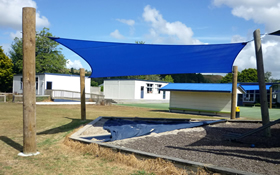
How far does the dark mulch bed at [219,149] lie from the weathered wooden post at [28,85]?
1847 millimetres

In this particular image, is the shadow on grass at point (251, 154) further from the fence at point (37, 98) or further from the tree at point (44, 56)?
the tree at point (44, 56)

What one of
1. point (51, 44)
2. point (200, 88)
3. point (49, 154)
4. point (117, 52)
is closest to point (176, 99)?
point (200, 88)

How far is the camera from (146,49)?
23.1ft

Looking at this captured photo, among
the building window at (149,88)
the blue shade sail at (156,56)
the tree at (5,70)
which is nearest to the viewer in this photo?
the blue shade sail at (156,56)

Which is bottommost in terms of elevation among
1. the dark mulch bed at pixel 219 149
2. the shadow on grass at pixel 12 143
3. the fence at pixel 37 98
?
the shadow on grass at pixel 12 143

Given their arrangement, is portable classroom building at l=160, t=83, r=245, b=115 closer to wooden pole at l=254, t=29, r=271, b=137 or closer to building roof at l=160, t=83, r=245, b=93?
building roof at l=160, t=83, r=245, b=93

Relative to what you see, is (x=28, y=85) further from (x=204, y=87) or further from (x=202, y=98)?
(x=204, y=87)

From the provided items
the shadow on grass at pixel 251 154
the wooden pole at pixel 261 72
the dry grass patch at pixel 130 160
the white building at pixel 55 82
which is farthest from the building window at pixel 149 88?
the shadow on grass at pixel 251 154

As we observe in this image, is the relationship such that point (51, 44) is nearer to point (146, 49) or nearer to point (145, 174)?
point (146, 49)

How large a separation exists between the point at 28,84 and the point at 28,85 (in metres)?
0.02

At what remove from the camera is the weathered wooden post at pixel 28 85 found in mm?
4949

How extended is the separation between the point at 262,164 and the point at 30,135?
4.15 m

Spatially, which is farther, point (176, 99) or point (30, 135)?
point (176, 99)

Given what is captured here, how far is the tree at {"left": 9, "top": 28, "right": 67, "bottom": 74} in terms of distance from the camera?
4234 cm
